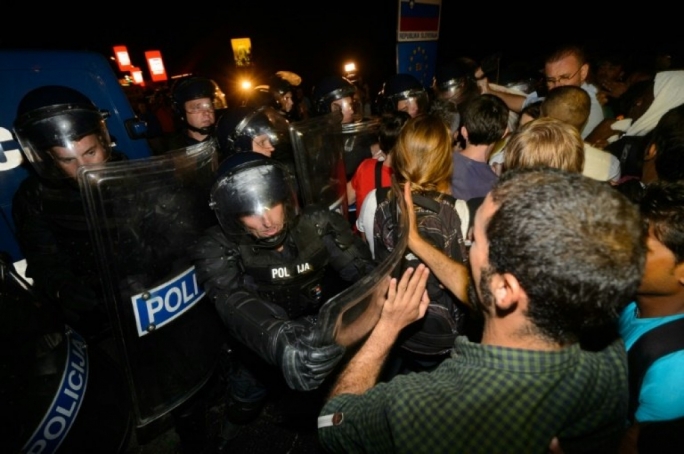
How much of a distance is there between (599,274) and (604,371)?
363 mm

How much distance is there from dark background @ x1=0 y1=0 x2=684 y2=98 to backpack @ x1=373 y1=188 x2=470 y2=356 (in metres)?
13.9

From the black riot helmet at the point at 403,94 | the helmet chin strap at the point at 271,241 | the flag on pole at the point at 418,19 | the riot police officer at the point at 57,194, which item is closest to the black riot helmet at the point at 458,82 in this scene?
the black riot helmet at the point at 403,94

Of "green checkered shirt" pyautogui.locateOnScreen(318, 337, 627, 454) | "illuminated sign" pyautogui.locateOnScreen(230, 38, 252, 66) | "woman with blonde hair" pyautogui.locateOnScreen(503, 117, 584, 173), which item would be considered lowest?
"green checkered shirt" pyautogui.locateOnScreen(318, 337, 627, 454)

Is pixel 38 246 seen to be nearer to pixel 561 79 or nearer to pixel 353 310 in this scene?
pixel 353 310

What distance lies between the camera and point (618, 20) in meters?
12.6

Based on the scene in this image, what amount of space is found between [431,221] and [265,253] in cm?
104

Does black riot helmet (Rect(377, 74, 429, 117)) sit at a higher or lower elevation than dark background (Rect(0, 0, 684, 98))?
lower

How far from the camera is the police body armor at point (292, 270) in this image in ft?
7.00

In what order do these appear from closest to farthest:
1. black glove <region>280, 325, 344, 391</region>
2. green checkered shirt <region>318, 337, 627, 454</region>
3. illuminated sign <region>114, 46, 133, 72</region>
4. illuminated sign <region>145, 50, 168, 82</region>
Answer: green checkered shirt <region>318, 337, 627, 454</region> < black glove <region>280, 325, 344, 391</region> < illuminated sign <region>114, 46, 133, 72</region> < illuminated sign <region>145, 50, 168, 82</region>

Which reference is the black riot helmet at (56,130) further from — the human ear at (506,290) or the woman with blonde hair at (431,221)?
the human ear at (506,290)

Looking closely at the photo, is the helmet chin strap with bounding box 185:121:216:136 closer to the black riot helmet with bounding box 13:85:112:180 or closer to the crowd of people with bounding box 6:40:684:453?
the crowd of people with bounding box 6:40:684:453

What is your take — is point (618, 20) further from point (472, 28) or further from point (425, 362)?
point (425, 362)

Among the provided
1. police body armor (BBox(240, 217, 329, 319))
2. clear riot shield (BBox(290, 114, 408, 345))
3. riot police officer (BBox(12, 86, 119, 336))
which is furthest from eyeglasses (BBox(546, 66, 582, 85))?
riot police officer (BBox(12, 86, 119, 336))

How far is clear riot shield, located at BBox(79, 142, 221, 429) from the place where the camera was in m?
1.57
